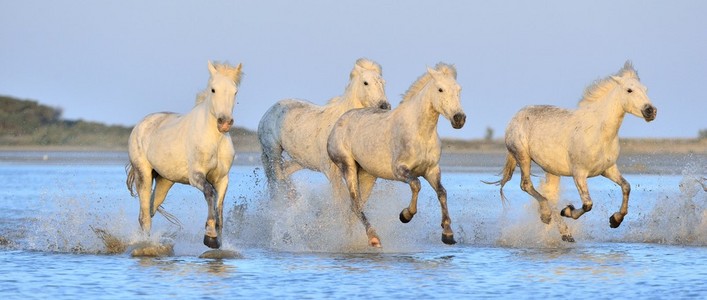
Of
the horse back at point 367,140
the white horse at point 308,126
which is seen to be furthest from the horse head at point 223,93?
the white horse at point 308,126

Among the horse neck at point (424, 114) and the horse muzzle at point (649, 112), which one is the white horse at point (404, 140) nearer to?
the horse neck at point (424, 114)

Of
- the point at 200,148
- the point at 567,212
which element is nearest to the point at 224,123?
the point at 200,148

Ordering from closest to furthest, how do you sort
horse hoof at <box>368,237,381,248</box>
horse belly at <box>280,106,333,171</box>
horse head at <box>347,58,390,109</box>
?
horse hoof at <box>368,237,381,248</box> → horse head at <box>347,58,390,109</box> → horse belly at <box>280,106,333,171</box>

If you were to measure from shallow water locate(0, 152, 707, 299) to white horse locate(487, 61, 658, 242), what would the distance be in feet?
2.04

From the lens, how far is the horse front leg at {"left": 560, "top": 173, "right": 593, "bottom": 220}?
15562 mm

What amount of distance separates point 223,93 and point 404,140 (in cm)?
194

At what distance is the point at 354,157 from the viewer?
15617 mm

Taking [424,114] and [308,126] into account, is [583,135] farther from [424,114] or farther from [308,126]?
[308,126]

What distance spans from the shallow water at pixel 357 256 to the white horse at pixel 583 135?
2.04 feet

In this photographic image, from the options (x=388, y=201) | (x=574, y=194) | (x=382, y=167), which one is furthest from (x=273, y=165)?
(x=574, y=194)

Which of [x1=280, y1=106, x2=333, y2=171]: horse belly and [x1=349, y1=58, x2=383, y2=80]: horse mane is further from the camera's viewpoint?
[x1=280, y1=106, x2=333, y2=171]: horse belly

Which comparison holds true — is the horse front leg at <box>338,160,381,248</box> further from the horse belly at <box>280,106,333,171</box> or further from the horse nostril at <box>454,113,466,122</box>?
the horse nostril at <box>454,113,466,122</box>

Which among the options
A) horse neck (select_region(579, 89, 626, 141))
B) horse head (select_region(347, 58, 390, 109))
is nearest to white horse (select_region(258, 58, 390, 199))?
Result: horse head (select_region(347, 58, 390, 109))

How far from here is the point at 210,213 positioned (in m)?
14.0
